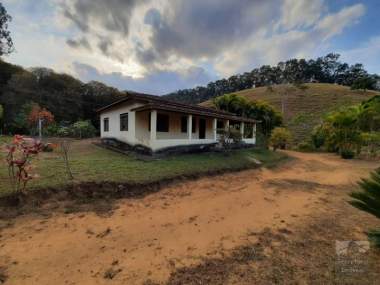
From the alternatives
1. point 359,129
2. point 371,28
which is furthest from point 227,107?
point 371,28

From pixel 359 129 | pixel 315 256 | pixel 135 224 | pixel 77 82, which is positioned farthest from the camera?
pixel 77 82

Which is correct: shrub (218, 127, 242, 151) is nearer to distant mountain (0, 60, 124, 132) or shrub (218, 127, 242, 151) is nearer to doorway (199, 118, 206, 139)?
doorway (199, 118, 206, 139)

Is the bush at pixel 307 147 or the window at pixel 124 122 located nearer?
the window at pixel 124 122

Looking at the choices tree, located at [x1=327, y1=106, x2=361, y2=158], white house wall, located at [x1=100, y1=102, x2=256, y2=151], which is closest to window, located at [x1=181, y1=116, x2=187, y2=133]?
white house wall, located at [x1=100, y1=102, x2=256, y2=151]

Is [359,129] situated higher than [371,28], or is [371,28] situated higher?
[371,28]

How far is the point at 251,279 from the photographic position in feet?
9.16

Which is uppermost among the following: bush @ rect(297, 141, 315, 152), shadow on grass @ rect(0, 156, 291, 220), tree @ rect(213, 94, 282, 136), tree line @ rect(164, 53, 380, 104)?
tree line @ rect(164, 53, 380, 104)

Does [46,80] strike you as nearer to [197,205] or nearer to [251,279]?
[197,205]

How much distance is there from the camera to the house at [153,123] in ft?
37.4

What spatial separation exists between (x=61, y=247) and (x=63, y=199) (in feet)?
7.09

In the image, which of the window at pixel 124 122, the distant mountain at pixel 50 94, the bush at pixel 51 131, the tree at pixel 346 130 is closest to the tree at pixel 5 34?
the distant mountain at pixel 50 94

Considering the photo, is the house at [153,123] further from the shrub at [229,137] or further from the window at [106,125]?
the shrub at [229,137]

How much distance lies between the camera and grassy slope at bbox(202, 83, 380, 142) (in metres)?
36.1

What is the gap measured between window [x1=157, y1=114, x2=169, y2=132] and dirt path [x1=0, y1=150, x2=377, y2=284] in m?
7.82
